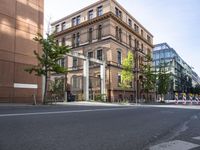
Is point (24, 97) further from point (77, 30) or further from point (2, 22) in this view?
point (77, 30)

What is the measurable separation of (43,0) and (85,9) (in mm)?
19572

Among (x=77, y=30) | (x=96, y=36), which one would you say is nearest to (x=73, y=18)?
(x=77, y=30)

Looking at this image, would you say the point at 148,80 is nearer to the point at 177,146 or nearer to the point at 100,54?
the point at 100,54

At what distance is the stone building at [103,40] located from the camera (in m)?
42.9

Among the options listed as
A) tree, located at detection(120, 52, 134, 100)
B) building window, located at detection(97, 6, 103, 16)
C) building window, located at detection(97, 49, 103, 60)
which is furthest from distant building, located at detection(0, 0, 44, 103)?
building window, located at detection(97, 6, 103, 16)

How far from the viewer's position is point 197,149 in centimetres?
489

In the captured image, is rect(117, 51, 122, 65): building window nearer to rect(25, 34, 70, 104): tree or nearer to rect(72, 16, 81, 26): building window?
rect(72, 16, 81, 26): building window

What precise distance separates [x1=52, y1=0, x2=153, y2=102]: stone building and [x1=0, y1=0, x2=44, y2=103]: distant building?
15.6 m

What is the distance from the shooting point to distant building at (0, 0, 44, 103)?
24.2 meters

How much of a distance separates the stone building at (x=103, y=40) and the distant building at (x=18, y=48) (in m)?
15.6

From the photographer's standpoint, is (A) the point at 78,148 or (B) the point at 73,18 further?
(B) the point at 73,18

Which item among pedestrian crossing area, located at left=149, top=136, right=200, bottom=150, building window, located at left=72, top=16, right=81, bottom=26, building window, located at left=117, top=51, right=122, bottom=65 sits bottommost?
pedestrian crossing area, located at left=149, top=136, right=200, bottom=150

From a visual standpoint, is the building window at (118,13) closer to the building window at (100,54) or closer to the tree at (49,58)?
the building window at (100,54)

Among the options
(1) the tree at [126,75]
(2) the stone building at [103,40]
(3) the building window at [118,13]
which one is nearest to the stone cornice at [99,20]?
(2) the stone building at [103,40]
